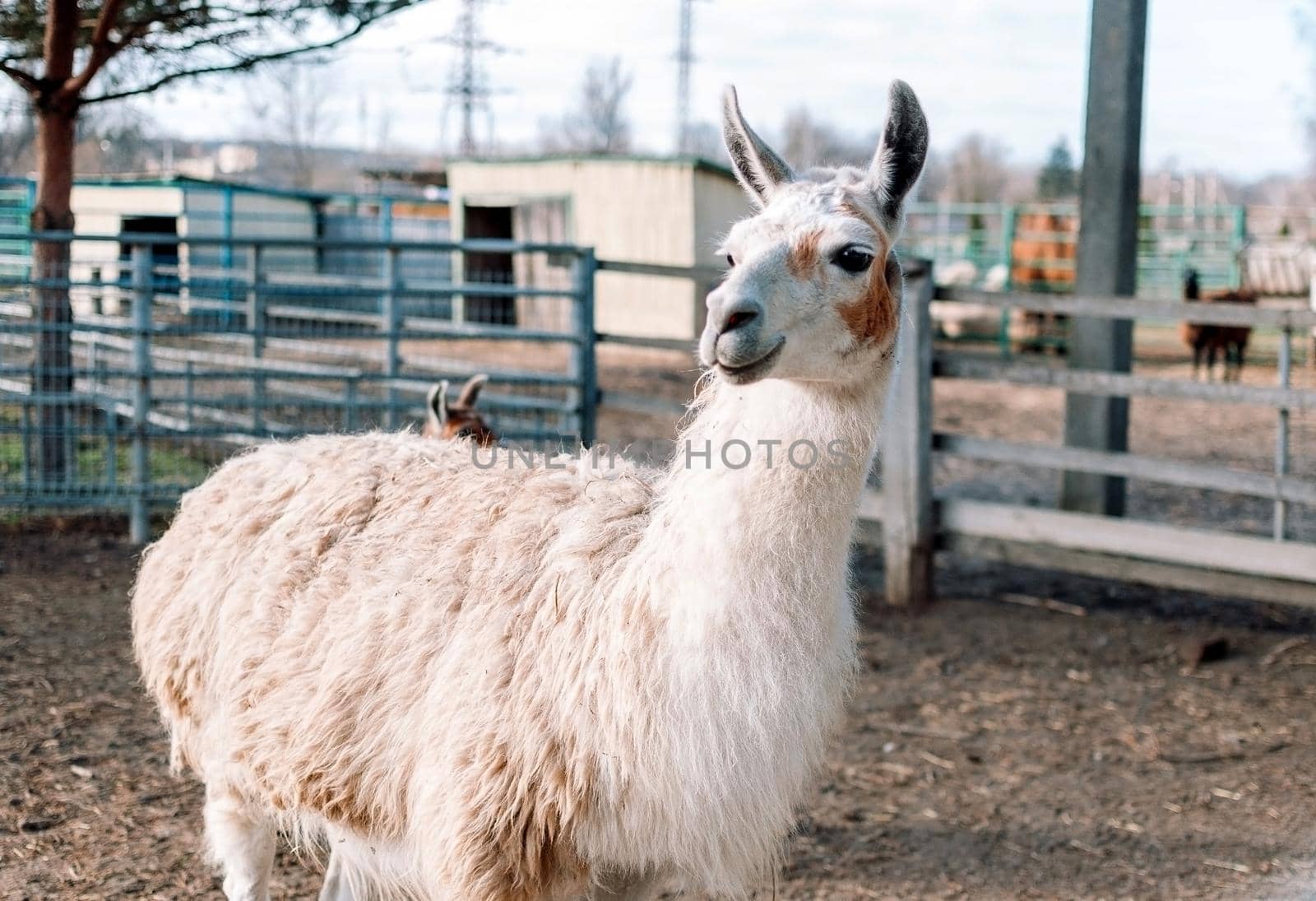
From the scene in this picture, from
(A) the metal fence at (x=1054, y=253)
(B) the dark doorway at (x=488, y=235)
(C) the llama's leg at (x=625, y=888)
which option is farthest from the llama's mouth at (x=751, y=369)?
(A) the metal fence at (x=1054, y=253)

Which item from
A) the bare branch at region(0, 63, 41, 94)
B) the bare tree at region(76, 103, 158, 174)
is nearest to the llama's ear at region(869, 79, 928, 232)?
the bare branch at region(0, 63, 41, 94)

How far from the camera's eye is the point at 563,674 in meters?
2.56

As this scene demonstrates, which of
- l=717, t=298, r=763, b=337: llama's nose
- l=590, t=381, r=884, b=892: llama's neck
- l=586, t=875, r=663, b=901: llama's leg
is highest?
l=717, t=298, r=763, b=337: llama's nose

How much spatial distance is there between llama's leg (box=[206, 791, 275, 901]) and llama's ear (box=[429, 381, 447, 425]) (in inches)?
90.6

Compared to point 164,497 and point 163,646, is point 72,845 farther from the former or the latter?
point 164,497

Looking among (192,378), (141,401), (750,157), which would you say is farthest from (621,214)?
(750,157)

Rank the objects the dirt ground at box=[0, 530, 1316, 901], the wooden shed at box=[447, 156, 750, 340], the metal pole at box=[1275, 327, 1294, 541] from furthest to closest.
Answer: the wooden shed at box=[447, 156, 750, 340]
the metal pole at box=[1275, 327, 1294, 541]
the dirt ground at box=[0, 530, 1316, 901]

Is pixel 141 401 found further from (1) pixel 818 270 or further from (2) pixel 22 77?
(1) pixel 818 270

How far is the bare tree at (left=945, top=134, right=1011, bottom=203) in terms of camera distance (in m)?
51.9

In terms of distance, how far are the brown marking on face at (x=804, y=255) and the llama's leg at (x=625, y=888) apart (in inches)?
53.1

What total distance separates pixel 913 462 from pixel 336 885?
156 inches

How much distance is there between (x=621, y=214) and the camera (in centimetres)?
2017

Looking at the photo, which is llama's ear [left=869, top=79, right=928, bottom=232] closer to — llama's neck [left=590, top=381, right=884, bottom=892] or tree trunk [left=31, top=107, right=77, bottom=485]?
llama's neck [left=590, top=381, right=884, bottom=892]

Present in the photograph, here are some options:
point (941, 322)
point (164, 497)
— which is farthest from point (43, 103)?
point (941, 322)
